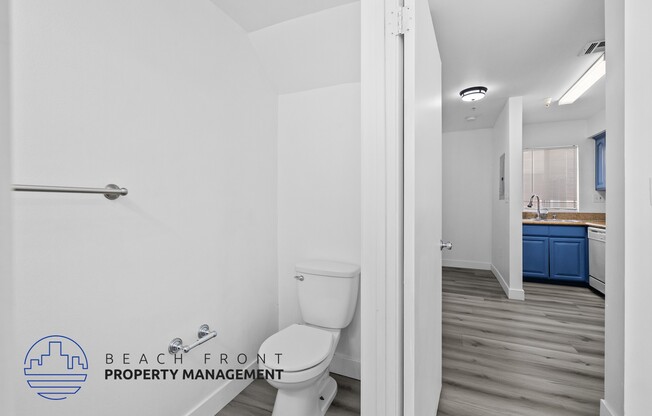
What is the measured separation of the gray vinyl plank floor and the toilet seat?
0.40 m

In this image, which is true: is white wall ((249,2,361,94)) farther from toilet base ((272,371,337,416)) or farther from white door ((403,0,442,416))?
toilet base ((272,371,337,416))

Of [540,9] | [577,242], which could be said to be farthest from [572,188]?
[540,9]

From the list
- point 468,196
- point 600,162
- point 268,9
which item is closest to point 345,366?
point 268,9

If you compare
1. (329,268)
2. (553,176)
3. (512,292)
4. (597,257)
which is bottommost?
(512,292)

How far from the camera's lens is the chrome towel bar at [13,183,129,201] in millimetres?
853

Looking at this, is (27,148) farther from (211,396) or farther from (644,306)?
(644,306)

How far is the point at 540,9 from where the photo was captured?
5.98ft

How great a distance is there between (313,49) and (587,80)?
267 cm

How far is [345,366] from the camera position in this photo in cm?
198

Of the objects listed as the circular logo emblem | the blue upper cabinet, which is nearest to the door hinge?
the circular logo emblem

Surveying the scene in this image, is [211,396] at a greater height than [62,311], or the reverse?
[62,311]

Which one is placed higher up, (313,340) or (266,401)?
(313,340)

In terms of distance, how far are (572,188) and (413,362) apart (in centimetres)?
487

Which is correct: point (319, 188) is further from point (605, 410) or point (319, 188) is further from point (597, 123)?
point (597, 123)
